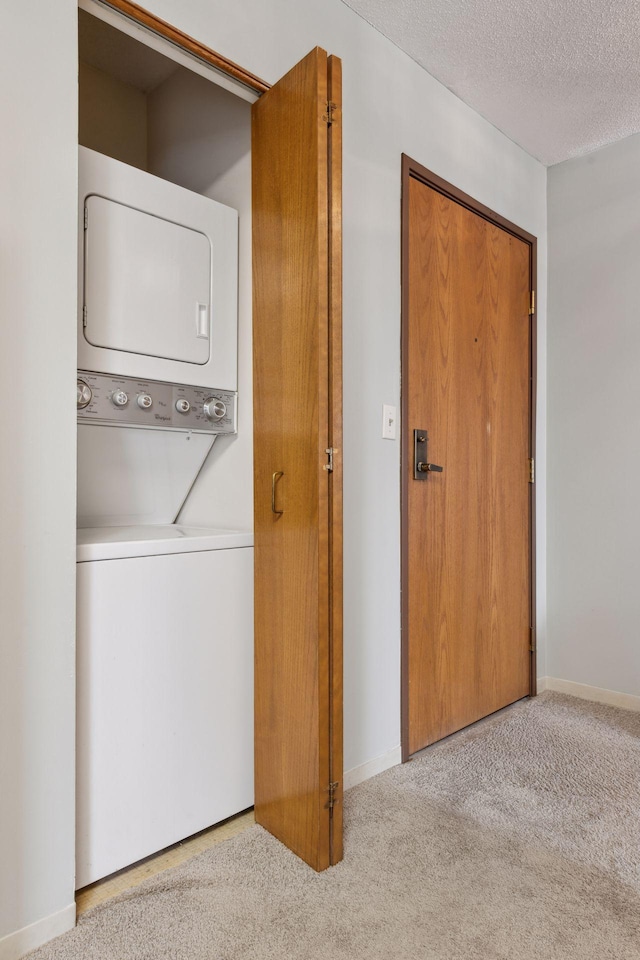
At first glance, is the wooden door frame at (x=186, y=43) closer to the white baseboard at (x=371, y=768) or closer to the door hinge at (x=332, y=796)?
the door hinge at (x=332, y=796)

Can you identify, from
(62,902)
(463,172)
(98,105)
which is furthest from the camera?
(463,172)

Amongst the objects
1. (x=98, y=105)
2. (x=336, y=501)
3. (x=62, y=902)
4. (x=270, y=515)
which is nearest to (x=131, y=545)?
(x=270, y=515)

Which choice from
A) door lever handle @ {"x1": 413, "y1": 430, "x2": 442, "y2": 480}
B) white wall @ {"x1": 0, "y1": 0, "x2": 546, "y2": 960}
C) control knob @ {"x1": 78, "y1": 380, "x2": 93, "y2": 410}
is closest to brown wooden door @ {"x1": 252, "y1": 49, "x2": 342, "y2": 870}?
white wall @ {"x1": 0, "y1": 0, "x2": 546, "y2": 960}

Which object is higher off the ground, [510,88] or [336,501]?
[510,88]

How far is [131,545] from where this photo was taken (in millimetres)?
1565

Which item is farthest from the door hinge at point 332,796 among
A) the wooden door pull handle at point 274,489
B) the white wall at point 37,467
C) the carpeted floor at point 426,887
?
the wooden door pull handle at point 274,489

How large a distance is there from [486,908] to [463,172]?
2549mm

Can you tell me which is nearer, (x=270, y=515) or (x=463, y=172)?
(x=270, y=515)

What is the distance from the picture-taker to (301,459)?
63.7 inches

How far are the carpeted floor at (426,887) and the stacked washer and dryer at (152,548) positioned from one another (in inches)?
7.2

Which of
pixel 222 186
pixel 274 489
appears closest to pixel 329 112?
pixel 222 186

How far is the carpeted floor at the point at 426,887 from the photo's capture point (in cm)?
133

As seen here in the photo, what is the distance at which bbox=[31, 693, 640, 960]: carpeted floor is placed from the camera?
1.33 m

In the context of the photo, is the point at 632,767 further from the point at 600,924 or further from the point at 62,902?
the point at 62,902
